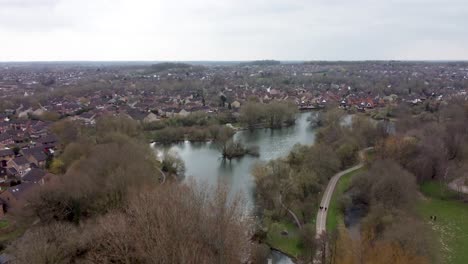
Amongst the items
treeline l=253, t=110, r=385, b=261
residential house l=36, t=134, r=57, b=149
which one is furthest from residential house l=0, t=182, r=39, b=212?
treeline l=253, t=110, r=385, b=261

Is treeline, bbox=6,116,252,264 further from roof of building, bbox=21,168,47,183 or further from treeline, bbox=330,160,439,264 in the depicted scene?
roof of building, bbox=21,168,47,183

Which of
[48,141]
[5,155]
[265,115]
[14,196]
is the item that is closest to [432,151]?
[265,115]

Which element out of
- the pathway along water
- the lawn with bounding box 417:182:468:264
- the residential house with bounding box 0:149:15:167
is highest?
the residential house with bounding box 0:149:15:167

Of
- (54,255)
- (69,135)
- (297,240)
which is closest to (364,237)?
(297,240)

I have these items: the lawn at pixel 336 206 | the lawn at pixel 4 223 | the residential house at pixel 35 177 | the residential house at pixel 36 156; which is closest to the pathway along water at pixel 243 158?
the lawn at pixel 336 206

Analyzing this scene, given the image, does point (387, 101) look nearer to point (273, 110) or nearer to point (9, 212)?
point (273, 110)
